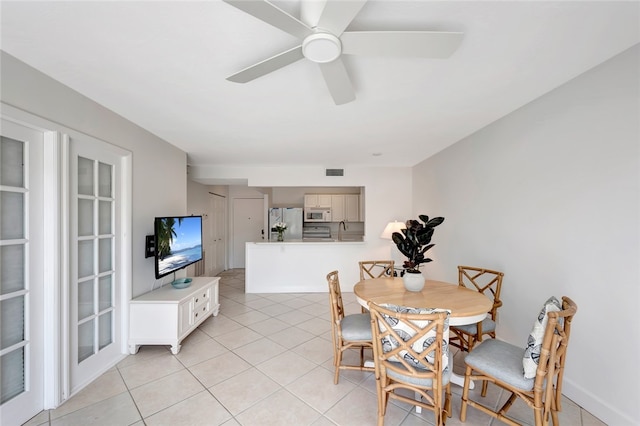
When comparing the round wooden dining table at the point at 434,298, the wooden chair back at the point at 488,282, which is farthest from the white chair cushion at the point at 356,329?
the wooden chair back at the point at 488,282

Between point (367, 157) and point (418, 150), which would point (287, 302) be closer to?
point (367, 157)

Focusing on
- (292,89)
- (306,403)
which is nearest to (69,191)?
(292,89)

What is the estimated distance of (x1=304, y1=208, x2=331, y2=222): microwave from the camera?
664 centimetres

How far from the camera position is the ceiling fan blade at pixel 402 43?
121 cm

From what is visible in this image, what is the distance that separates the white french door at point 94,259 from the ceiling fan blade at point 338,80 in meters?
2.15

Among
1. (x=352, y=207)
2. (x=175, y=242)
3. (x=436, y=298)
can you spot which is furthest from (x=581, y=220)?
(x=352, y=207)

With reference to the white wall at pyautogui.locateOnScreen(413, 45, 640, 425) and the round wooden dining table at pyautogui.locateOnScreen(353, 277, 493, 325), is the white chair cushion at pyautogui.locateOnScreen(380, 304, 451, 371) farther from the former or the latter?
the white wall at pyautogui.locateOnScreen(413, 45, 640, 425)

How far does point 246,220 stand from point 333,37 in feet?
20.6

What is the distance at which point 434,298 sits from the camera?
210 centimetres

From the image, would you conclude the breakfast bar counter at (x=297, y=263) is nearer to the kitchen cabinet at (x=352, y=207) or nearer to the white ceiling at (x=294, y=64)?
the kitchen cabinet at (x=352, y=207)

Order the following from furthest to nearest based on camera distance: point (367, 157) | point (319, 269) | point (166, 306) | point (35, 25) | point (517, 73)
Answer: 1. point (319, 269)
2. point (367, 157)
3. point (166, 306)
4. point (517, 73)
5. point (35, 25)

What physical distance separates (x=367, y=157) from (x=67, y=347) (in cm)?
414

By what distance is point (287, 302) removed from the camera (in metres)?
4.31

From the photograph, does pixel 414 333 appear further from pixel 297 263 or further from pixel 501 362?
pixel 297 263
